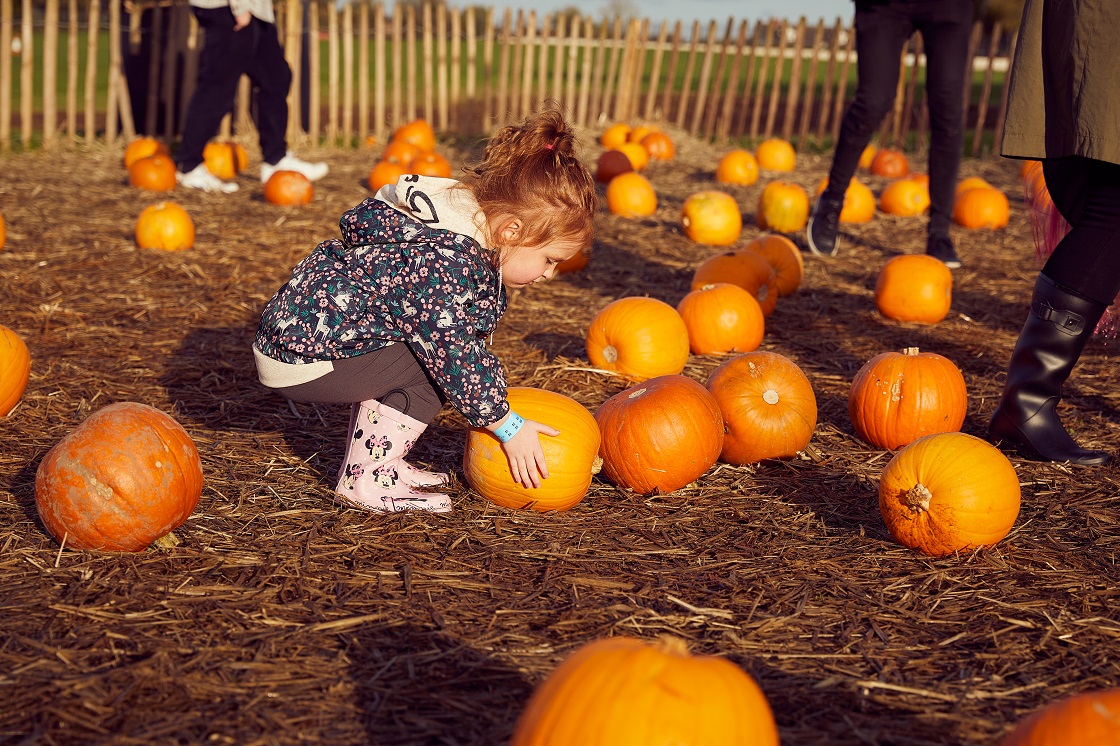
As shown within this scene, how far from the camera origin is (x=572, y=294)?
20.7 feet

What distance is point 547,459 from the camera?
10.3 feet

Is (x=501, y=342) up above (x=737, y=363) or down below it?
below

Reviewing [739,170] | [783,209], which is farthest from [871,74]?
[739,170]

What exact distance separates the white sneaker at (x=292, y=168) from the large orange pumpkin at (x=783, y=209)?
14.1ft

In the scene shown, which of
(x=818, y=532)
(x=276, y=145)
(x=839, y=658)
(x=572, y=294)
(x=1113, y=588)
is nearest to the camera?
(x=839, y=658)

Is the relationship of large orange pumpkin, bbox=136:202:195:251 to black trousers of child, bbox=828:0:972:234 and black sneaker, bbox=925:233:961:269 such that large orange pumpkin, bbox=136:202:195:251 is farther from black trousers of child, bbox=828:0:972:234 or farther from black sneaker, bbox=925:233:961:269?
black sneaker, bbox=925:233:961:269

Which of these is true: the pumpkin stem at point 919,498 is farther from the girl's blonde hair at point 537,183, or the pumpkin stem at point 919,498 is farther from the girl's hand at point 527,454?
the girl's blonde hair at point 537,183

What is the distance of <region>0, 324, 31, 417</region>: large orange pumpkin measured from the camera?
3.74 meters

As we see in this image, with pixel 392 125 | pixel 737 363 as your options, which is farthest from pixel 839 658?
pixel 392 125

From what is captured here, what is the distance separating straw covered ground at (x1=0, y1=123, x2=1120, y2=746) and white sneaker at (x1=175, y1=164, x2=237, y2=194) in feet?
14.6

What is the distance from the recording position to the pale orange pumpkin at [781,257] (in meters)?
5.95

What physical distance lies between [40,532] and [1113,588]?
314cm

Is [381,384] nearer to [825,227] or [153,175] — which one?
[825,227]

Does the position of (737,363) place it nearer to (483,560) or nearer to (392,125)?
(483,560)
